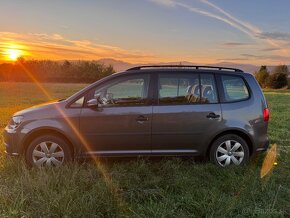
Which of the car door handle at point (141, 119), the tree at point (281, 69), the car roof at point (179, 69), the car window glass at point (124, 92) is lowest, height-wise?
the car door handle at point (141, 119)

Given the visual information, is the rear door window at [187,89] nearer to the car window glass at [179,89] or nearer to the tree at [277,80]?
the car window glass at [179,89]

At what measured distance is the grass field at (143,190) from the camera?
438cm

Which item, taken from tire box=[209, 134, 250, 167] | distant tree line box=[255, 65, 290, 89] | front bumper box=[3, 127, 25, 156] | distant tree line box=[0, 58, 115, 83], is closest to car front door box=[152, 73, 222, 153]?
tire box=[209, 134, 250, 167]

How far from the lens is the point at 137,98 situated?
6422 millimetres

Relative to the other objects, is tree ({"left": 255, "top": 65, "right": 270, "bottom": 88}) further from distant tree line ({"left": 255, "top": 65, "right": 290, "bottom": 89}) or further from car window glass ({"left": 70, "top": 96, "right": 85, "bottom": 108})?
car window glass ({"left": 70, "top": 96, "right": 85, "bottom": 108})

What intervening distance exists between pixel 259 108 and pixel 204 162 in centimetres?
141

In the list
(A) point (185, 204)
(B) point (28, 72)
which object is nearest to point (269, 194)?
(A) point (185, 204)

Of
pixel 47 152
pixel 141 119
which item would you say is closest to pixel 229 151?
pixel 141 119

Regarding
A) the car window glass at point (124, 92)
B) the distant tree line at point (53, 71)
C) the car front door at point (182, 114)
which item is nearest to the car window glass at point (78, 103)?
the car window glass at point (124, 92)

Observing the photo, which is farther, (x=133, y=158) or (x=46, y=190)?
(x=133, y=158)

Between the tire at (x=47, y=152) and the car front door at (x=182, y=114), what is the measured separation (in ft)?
5.08

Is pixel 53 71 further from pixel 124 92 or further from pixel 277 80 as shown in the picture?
pixel 124 92

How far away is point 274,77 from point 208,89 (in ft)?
225

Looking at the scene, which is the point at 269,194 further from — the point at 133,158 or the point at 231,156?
the point at 133,158
